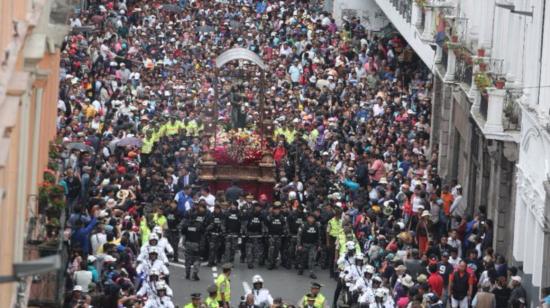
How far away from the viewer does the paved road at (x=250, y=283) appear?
137 ft

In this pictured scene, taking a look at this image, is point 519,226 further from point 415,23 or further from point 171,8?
point 171,8

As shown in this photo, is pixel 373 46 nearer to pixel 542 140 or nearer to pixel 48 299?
pixel 542 140

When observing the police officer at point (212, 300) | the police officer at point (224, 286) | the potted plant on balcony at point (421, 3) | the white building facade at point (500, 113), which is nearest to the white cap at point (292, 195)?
the white building facade at point (500, 113)

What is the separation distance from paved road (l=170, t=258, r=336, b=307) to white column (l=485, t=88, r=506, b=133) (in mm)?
4428

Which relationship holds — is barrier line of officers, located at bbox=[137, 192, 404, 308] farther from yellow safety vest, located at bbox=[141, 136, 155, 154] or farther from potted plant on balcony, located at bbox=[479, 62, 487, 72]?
yellow safety vest, located at bbox=[141, 136, 155, 154]

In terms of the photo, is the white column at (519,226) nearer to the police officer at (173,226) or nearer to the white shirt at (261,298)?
the white shirt at (261,298)

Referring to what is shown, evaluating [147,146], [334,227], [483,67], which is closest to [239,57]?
[147,146]

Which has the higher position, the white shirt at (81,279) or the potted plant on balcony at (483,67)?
the potted plant on balcony at (483,67)

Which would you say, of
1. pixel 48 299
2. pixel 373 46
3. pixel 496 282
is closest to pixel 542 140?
pixel 496 282

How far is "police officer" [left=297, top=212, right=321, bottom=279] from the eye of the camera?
43719mm

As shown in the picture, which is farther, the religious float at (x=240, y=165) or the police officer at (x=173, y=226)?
the religious float at (x=240, y=165)

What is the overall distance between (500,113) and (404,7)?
20.6m

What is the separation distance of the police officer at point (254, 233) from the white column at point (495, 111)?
16.6ft

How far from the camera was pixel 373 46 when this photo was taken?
7050 cm
